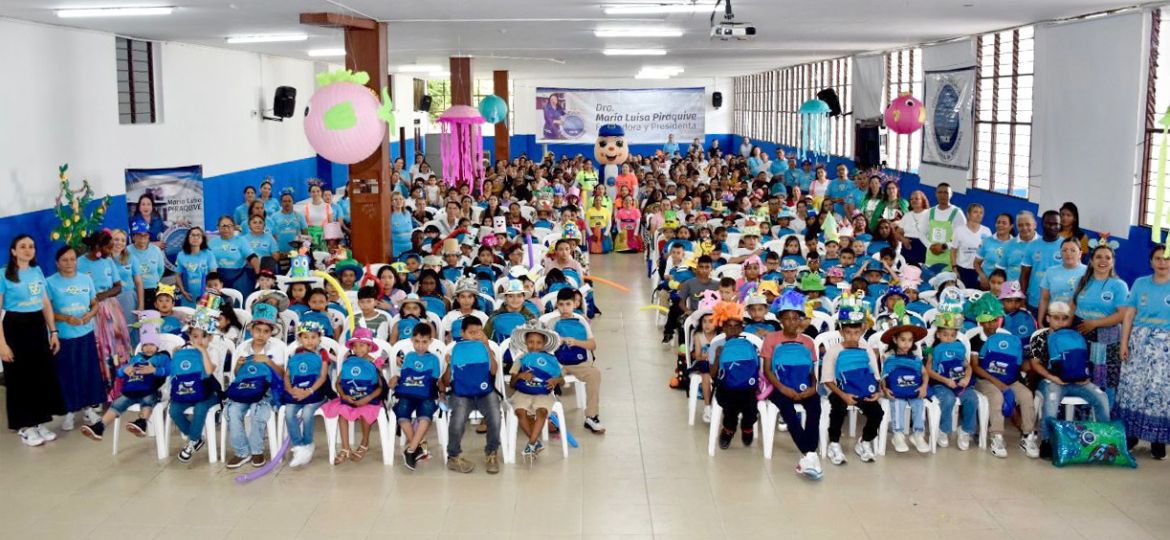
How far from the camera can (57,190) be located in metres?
11.6

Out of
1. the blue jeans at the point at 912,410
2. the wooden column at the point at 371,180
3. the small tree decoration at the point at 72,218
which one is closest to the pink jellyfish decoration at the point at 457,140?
the wooden column at the point at 371,180

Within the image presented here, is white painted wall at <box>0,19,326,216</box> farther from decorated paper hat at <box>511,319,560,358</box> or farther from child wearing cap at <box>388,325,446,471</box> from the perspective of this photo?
decorated paper hat at <box>511,319,560,358</box>

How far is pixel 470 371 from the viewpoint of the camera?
23.9ft

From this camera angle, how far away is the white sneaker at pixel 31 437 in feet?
25.8

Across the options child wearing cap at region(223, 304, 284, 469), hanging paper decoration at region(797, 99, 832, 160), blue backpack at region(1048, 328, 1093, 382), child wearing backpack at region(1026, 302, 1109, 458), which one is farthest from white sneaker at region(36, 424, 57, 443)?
hanging paper decoration at region(797, 99, 832, 160)

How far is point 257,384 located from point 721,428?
2.92 m

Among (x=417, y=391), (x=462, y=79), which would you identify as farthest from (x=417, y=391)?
(x=462, y=79)

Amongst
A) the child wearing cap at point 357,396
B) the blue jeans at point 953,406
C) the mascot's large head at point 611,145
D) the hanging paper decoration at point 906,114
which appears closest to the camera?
the child wearing cap at point 357,396

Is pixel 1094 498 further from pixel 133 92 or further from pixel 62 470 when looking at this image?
pixel 133 92

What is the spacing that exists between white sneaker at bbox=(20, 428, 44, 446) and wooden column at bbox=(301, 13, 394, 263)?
4.52m

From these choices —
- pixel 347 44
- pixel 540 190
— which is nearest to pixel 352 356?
pixel 347 44

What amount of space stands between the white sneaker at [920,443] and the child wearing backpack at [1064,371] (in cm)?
70

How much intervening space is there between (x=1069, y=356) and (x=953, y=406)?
2.58 ft

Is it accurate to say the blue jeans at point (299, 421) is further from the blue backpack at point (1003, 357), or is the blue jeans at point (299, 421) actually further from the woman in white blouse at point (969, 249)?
the woman in white blouse at point (969, 249)
